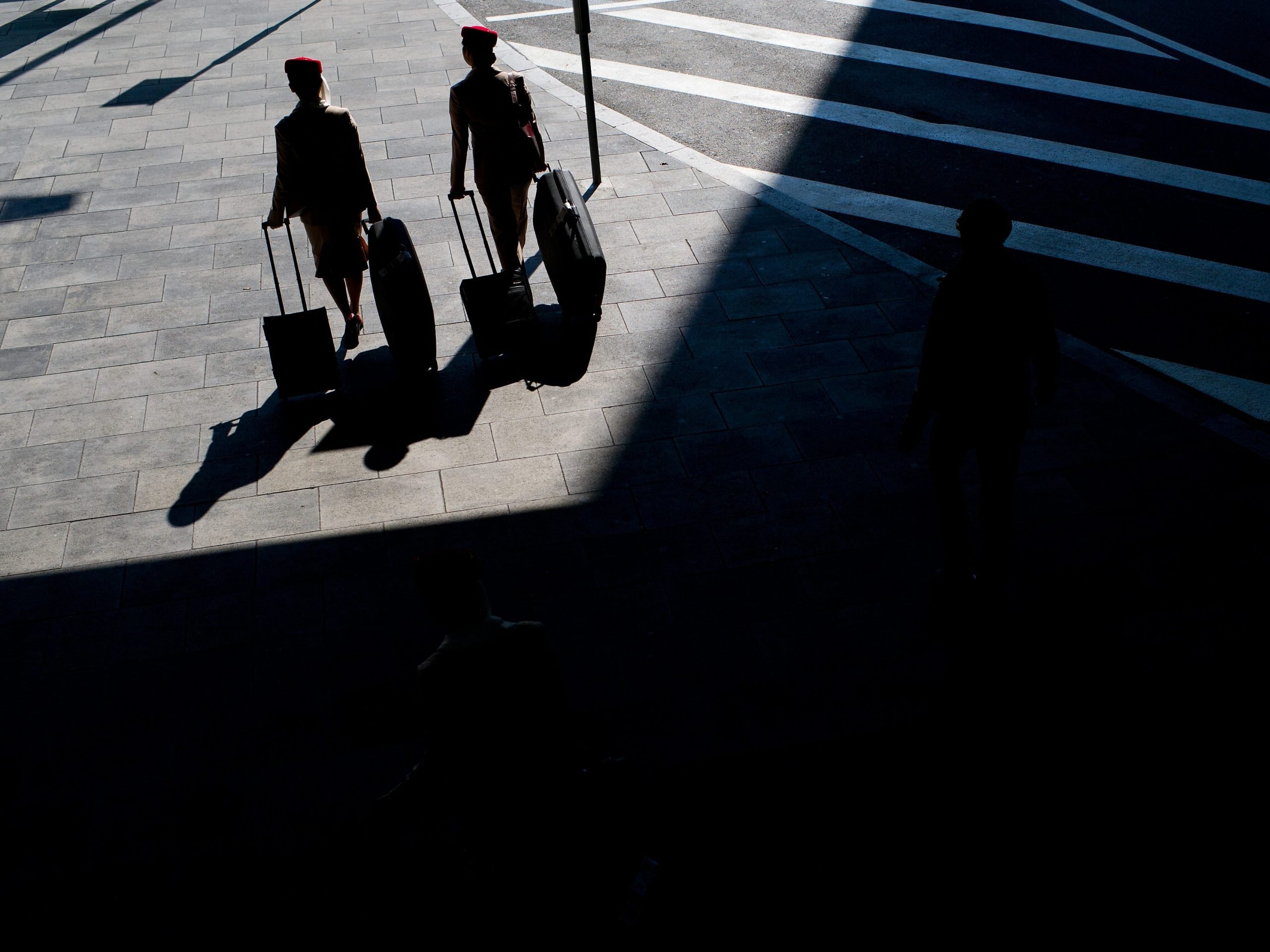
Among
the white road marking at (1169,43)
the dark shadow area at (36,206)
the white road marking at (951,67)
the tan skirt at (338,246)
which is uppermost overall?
the tan skirt at (338,246)

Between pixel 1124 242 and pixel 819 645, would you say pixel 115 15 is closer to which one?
pixel 1124 242

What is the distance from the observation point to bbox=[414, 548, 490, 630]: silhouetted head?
3.33 metres

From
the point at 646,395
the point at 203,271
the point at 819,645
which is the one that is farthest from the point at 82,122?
the point at 819,645

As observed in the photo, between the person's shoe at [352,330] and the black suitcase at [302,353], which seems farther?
the person's shoe at [352,330]

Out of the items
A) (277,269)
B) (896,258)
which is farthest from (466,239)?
(896,258)

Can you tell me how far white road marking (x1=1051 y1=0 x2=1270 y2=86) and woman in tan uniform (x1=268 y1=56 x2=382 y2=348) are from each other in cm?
1002

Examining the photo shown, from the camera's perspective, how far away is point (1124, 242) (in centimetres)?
902

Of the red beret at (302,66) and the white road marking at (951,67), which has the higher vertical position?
the red beret at (302,66)

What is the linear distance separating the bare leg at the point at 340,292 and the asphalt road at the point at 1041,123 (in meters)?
4.40

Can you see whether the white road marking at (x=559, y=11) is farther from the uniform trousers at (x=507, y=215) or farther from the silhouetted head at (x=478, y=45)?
the silhouetted head at (x=478, y=45)

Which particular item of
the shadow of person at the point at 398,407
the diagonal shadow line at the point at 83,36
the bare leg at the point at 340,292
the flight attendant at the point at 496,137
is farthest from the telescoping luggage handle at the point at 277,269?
the diagonal shadow line at the point at 83,36

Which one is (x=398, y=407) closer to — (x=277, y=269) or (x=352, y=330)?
(x=352, y=330)

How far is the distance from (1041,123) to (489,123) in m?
6.62

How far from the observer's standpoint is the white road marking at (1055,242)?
8484 mm
